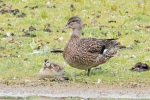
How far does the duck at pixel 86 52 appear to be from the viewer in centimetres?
1326

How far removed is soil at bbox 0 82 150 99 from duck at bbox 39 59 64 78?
0.32m

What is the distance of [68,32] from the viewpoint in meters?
17.1

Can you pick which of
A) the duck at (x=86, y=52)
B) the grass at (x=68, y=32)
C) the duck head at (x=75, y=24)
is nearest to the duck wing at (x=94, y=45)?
the duck at (x=86, y=52)

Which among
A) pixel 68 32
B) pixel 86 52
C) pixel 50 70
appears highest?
pixel 68 32

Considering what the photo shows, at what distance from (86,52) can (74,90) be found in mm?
1089

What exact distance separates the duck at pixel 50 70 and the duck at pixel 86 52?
0.76ft

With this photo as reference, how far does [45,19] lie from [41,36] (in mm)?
1509

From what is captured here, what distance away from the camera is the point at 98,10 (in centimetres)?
1888

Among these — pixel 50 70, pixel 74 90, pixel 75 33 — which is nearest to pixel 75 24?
pixel 75 33

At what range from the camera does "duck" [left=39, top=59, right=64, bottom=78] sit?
13203mm

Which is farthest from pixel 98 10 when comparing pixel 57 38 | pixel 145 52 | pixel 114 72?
pixel 114 72

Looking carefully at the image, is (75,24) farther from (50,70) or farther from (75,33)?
(50,70)

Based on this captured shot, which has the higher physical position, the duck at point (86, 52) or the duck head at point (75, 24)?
the duck head at point (75, 24)

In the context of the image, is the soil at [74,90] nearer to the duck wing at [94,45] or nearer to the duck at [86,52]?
the duck at [86,52]
